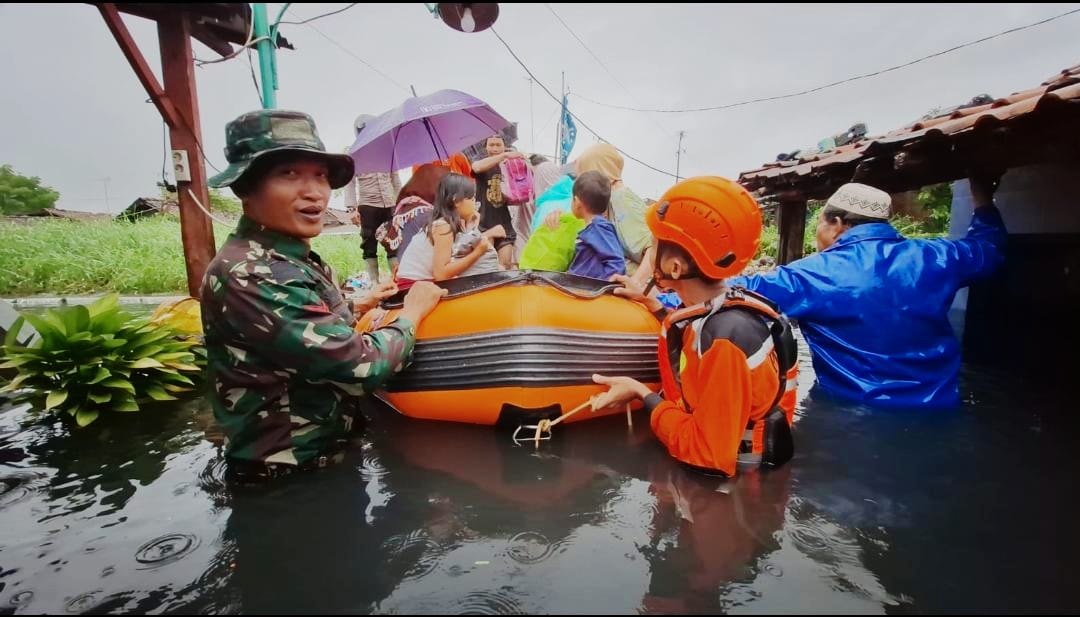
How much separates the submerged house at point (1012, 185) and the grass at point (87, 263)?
856 centimetres

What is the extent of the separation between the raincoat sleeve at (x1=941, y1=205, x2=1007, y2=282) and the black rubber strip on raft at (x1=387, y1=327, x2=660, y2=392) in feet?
6.46

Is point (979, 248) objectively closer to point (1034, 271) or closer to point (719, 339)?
point (719, 339)

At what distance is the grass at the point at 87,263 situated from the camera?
8.85 m

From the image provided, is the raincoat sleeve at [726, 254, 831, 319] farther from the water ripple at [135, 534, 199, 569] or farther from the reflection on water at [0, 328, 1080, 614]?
the water ripple at [135, 534, 199, 569]

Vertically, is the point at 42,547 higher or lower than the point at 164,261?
lower

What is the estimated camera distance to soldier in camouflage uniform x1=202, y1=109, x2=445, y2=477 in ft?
6.53

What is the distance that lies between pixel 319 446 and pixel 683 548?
1601mm

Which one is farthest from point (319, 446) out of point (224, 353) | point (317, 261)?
point (317, 261)

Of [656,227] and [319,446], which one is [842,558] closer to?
[656,227]

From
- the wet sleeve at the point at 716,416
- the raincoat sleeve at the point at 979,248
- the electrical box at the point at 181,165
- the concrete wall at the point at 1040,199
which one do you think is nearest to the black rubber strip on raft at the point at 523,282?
the wet sleeve at the point at 716,416

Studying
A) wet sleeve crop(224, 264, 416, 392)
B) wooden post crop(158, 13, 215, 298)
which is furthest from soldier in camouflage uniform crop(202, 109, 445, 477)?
wooden post crop(158, 13, 215, 298)

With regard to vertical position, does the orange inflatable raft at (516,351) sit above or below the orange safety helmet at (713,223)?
below

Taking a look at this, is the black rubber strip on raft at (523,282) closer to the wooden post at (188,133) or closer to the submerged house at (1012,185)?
the submerged house at (1012,185)

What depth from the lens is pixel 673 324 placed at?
2369mm
